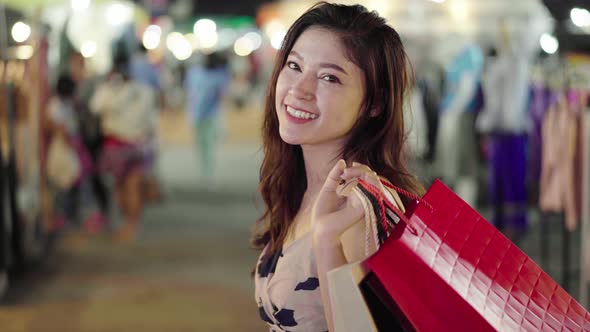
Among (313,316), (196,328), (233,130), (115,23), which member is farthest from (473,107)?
(233,130)

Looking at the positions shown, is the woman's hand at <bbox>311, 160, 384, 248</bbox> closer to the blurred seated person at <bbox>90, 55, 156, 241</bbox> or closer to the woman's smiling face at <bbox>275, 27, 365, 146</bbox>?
the woman's smiling face at <bbox>275, 27, 365, 146</bbox>

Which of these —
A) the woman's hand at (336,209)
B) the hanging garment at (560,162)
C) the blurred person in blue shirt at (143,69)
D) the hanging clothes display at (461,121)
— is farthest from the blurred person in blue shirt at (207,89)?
the woman's hand at (336,209)

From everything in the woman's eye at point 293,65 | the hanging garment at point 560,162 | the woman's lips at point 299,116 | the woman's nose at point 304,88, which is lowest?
the hanging garment at point 560,162

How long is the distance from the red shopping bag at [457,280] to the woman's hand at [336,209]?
0.10 m

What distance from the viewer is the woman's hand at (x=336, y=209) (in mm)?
1464

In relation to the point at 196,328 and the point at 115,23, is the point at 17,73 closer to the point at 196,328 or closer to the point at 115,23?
the point at 196,328

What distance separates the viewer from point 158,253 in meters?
7.70

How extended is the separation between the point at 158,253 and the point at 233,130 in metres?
15.1

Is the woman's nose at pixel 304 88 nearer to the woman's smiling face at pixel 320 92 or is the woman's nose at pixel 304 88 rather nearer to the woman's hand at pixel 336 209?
the woman's smiling face at pixel 320 92

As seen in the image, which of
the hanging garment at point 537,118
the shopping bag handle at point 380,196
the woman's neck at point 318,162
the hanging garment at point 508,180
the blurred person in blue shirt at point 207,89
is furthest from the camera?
the blurred person in blue shirt at point 207,89

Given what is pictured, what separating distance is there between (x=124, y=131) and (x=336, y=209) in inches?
271

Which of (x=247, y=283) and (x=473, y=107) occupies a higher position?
(x=473, y=107)

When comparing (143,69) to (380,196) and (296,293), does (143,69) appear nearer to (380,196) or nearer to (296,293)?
(296,293)

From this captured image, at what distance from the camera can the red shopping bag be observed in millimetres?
1257
